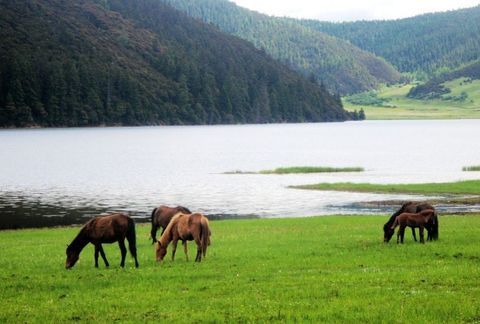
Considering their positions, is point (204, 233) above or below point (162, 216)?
above

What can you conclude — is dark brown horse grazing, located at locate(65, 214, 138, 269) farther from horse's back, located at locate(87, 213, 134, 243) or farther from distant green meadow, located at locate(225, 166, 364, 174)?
distant green meadow, located at locate(225, 166, 364, 174)

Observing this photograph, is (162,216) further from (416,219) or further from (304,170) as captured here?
(304,170)

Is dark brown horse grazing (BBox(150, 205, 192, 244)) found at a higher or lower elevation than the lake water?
higher

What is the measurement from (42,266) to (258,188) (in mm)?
60078

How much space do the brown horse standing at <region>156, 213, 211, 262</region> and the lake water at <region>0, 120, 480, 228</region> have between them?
3227cm

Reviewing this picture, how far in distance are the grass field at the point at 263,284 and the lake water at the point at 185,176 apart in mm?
30047

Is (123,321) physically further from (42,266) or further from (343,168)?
(343,168)

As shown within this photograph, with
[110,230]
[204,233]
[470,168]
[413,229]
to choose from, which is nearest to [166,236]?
[204,233]

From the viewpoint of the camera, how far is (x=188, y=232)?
2542 cm

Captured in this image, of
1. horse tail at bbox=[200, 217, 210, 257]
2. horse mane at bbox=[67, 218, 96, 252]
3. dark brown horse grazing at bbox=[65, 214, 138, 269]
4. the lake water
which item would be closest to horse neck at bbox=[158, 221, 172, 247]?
horse tail at bbox=[200, 217, 210, 257]

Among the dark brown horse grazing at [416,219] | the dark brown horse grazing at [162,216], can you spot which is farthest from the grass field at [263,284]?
the dark brown horse grazing at [162,216]

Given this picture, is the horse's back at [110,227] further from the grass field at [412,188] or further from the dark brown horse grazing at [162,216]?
the grass field at [412,188]

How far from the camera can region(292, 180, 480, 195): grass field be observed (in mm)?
73438

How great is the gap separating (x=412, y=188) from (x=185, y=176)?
3979 centimetres
